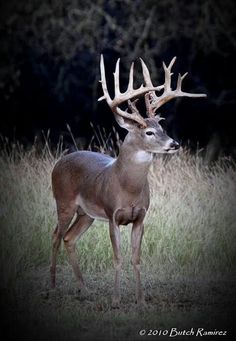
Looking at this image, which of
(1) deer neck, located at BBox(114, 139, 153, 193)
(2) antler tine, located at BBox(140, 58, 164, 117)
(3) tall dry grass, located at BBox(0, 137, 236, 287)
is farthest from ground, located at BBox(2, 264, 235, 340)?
(2) antler tine, located at BBox(140, 58, 164, 117)

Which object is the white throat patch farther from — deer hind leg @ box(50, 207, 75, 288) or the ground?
the ground

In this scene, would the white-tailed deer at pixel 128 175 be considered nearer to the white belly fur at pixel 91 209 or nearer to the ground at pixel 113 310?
the white belly fur at pixel 91 209

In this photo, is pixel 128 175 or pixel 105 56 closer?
pixel 128 175

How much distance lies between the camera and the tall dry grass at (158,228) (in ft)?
30.1

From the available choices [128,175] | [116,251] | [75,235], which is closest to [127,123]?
A: [128,175]

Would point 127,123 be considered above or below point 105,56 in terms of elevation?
above

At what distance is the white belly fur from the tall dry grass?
2.52 ft

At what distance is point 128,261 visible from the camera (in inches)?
368

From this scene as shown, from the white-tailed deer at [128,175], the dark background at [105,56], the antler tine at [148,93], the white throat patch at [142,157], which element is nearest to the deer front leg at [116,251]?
the white-tailed deer at [128,175]

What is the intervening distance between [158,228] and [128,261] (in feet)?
1.89

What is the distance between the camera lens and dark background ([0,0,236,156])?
54.3 ft

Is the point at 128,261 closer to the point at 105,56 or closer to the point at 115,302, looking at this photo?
the point at 115,302

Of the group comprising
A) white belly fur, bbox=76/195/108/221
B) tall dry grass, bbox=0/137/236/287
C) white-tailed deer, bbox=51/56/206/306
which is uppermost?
white-tailed deer, bbox=51/56/206/306

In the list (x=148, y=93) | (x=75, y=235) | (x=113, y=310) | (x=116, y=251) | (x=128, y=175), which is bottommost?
(x=113, y=310)
